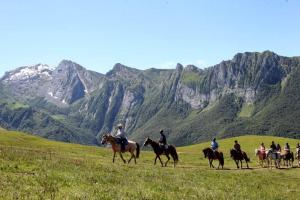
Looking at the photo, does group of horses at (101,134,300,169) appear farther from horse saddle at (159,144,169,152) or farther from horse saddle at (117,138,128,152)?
horse saddle at (117,138,128,152)

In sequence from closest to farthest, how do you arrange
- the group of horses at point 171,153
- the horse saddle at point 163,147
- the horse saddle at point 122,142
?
the horse saddle at point 122,142, the group of horses at point 171,153, the horse saddle at point 163,147

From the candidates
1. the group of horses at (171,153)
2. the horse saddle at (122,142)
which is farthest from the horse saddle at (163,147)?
the horse saddle at (122,142)

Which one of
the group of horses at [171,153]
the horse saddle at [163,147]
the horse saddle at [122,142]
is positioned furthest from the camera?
the horse saddle at [163,147]

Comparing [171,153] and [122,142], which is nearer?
[122,142]

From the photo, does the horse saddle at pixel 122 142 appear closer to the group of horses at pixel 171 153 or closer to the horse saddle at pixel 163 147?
the group of horses at pixel 171 153

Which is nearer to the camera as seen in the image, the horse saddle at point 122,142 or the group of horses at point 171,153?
the horse saddle at point 122,142

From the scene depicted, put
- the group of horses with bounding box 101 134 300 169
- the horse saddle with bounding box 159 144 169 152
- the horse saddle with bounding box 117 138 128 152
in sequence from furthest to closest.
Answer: the horse saddle with bounding box 159 144 169 152 → the group of horses with bounding box 101 134 300 169 → the horse saddle with bounding box 117 138 128 152

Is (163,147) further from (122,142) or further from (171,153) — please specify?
(122,142)

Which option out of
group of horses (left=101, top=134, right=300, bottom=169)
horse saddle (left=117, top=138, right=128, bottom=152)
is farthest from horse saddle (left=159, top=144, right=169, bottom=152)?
horse saddle (left=117, top=138, right=128, bottom=152)

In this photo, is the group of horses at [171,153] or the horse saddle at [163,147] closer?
the group of horses at [171,153]

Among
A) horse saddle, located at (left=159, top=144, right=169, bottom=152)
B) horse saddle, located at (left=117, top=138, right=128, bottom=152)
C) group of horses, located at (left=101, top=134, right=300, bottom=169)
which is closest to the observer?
horse saddle, located at (left=117, top=138, right=128, bottom=152)

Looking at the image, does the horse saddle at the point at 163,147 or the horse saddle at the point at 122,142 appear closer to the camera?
the horse saddle at the point at 122,142

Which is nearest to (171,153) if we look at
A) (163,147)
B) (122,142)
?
(163,147)

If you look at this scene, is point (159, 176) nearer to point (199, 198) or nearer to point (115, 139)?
point (199, 198)
